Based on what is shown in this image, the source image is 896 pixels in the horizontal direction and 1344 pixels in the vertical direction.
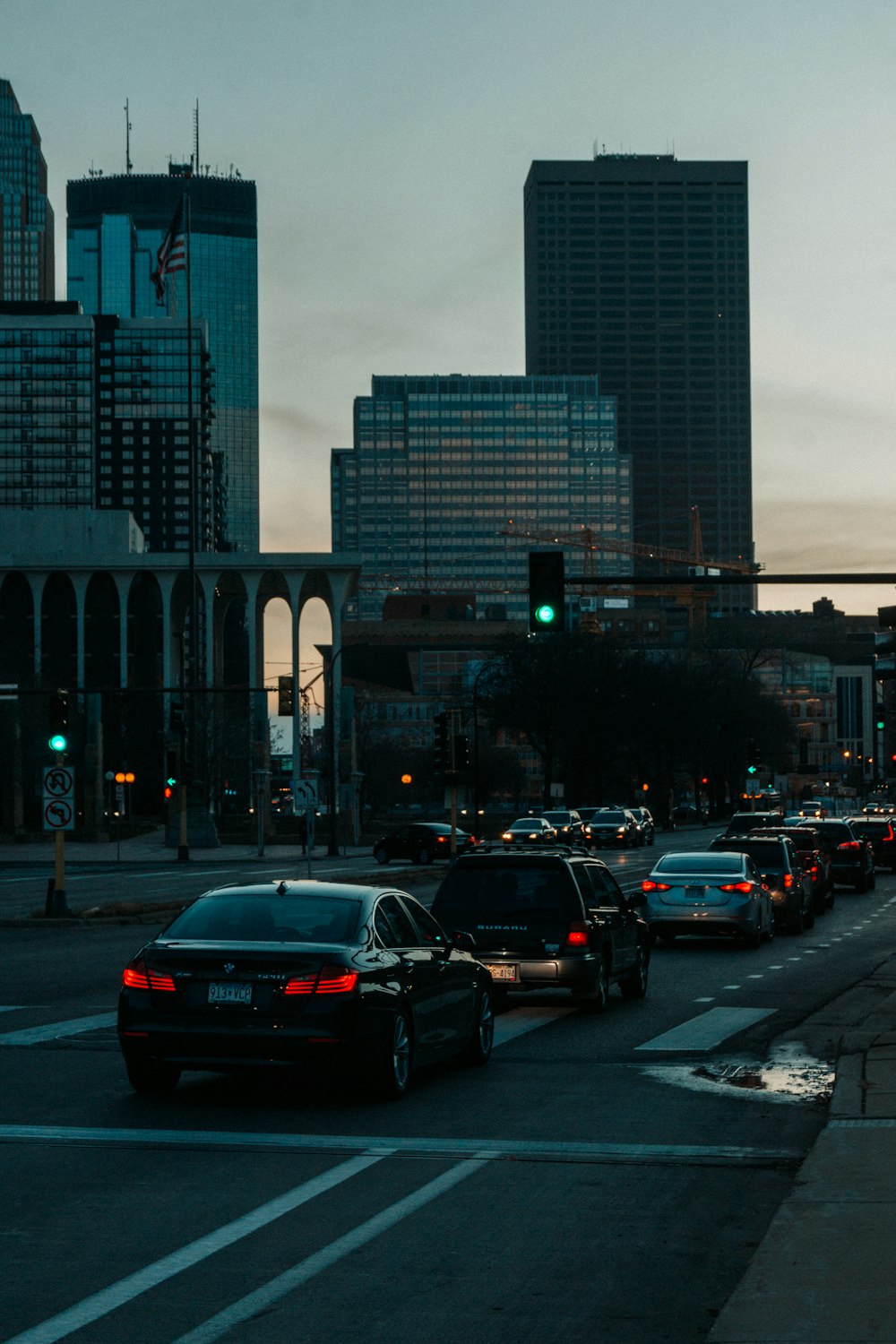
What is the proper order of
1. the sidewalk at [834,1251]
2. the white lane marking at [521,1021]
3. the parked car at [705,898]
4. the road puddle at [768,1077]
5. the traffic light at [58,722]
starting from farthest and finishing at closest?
the traffic light at [58,722] → the parked car at [705,898] → the white lane marking at [521,1021] → the road puddle at [768,1077] → the sidewalk at [834,1251]

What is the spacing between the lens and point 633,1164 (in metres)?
9.86

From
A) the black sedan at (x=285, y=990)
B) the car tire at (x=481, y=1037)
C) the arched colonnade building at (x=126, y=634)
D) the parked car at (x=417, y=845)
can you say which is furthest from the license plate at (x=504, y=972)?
the arched colonnade building at (x=126, y=634)

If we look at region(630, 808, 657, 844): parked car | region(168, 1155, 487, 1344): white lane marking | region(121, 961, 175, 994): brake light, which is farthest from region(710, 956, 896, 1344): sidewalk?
region(630, 808, 657, 844): parked car

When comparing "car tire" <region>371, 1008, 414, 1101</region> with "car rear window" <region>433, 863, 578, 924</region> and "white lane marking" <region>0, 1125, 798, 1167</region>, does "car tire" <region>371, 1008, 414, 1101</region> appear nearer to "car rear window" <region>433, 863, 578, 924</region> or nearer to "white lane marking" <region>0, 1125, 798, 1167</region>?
"white lane marking" <region>0, 1125, 798, 1167</region>

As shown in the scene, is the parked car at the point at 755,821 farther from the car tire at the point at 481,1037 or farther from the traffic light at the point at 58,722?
the car tire at the point at 481,1037

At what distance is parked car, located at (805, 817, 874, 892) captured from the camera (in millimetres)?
44906

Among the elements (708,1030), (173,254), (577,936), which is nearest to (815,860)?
(577,936)

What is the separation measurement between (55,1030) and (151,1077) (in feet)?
12.9

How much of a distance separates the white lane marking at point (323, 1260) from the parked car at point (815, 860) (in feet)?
88.8

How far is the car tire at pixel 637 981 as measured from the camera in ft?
62.7

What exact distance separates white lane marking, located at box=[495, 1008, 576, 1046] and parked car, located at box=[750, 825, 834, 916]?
18.0 metres

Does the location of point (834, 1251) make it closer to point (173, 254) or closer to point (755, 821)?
point (755, 821)

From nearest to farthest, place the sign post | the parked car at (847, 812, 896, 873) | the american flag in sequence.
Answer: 1. the sign post
2. the parked car at (847, 812, 896, 873)
3. the american flag

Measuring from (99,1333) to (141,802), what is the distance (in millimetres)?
135233
